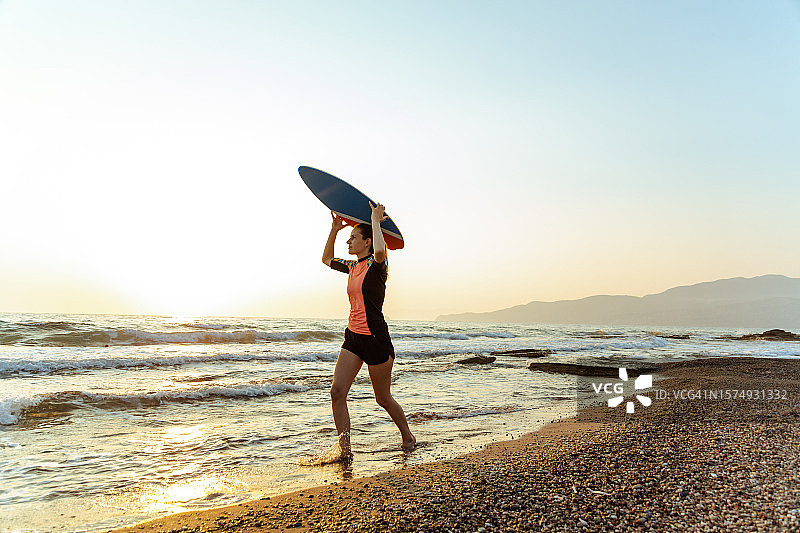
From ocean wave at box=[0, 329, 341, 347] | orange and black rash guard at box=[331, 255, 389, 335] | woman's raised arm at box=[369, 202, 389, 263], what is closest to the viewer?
woman's raised arm at box=[369, 202, 389, 263]

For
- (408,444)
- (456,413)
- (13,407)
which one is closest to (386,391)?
(408,444)

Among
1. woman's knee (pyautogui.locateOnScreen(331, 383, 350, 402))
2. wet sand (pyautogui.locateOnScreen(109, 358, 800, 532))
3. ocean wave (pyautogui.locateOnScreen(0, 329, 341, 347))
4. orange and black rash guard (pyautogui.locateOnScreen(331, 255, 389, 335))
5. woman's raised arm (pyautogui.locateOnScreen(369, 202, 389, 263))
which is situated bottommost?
ocean wave (pyautogui.locateOnScreen(0, 329, 341, 347))

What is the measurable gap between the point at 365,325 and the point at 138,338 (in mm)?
21879

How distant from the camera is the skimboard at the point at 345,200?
222 inches

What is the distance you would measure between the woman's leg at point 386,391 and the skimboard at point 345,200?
141 centimetres

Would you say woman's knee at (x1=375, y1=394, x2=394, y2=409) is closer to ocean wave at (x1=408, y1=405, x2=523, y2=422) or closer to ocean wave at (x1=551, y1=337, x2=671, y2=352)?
ocean wave at (x1=408, y1=405, x2=523, y2=422)

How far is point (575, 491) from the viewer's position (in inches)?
149

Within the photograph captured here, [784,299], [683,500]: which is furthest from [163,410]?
[784,299]

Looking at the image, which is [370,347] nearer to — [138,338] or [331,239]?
[331,239]

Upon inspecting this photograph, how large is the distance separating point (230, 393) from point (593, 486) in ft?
25.7

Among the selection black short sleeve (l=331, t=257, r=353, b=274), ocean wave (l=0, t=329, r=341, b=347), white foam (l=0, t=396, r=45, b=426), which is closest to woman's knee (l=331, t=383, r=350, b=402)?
black short sleeve (l=331, t=257, r=353, b=274)

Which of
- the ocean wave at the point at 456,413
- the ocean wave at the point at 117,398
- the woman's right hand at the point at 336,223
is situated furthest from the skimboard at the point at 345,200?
the ocean wave at the point at 117,398

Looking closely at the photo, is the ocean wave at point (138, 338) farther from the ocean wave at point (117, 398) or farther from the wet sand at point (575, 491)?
the wet sand at point (575, 491)

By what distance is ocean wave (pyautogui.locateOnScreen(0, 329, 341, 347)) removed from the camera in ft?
68.8
